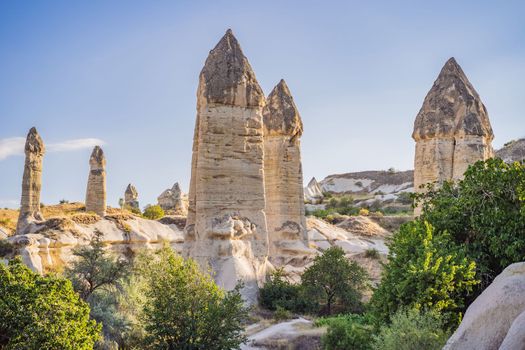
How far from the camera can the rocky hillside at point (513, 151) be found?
4712 centimetres

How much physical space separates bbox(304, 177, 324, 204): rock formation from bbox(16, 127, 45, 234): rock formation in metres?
27.0

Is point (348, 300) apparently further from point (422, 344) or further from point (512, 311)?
point (512, 311)

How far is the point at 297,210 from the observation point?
20844 mm

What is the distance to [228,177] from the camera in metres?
15.5

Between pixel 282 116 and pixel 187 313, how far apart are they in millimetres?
12334

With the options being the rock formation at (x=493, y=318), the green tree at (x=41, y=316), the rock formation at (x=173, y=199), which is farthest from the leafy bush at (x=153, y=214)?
the rock formation at (x=493, y=318)

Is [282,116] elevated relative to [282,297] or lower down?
elevated

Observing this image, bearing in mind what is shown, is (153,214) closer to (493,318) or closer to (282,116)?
(282,116)

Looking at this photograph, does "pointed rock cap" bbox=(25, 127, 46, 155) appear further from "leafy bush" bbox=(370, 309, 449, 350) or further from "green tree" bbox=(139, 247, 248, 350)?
"leafy bush" bbox=(370, 309, 449, 350)

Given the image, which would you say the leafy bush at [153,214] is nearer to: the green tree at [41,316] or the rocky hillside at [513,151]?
the green tree at [41,316]

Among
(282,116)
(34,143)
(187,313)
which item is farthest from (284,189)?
(34,143)

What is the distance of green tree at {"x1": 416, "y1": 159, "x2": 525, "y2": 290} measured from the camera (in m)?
9.38

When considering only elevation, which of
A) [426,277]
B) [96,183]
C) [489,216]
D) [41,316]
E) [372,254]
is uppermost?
[96,183]

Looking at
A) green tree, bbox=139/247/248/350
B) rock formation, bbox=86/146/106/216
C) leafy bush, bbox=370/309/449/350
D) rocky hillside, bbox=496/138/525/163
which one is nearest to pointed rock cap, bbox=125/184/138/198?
rock formation, bbox=86/146/106/216
